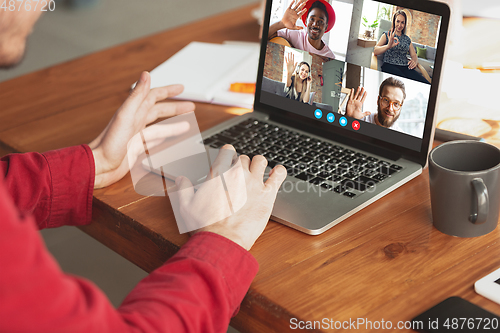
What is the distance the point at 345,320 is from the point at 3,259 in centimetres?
37

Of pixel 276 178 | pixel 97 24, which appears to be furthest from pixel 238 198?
pixel 97 24

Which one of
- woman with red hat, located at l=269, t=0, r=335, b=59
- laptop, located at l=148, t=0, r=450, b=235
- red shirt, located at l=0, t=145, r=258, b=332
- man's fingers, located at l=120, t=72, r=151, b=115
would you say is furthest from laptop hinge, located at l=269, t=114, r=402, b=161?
red shirt, located at l=0, t=145, r=258, b=332

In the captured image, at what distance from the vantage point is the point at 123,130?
956 millimetres

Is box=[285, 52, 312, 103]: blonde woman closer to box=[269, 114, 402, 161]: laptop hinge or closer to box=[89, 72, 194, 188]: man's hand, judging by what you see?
box=[269, 114, 402, 161]: laptop hinge

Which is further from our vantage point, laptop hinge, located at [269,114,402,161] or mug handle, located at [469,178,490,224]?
laptop hinge, located at [269,114,402,161]

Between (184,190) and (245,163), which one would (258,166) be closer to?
(245,163)

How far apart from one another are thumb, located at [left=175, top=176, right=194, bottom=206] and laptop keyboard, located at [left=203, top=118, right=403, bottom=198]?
0.17 m

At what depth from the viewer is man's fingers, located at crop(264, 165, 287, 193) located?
79cm

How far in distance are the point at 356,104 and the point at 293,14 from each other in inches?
8.7

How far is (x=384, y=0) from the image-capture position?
2.84 ft

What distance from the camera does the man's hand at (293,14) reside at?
969 mm

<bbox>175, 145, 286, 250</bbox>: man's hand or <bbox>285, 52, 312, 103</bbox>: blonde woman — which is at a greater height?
<bbox>285, 52, 312, 103</bbox>: blonde woman

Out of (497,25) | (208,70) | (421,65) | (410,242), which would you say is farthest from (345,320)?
(497,25)

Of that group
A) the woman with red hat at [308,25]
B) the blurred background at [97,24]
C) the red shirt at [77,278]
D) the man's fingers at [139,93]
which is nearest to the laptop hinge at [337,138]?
the woman with red hat at [308,25]
